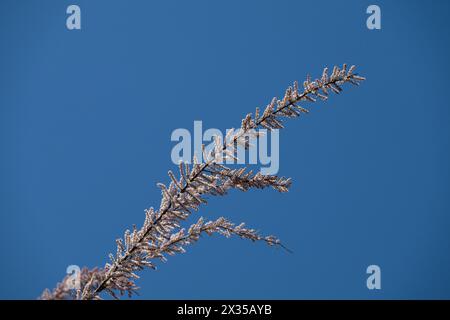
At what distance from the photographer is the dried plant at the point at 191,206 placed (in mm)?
3447

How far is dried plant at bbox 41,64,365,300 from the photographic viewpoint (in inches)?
136

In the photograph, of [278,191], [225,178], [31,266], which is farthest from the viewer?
[31,266]

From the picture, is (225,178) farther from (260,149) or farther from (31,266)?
(31,266)

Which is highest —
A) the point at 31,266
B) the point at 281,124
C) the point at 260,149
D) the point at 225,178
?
the point at 281,124

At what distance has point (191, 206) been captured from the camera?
3.57m

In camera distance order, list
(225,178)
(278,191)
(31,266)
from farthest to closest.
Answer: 1. (31,266)
2. (278,191)
3. (225,178)

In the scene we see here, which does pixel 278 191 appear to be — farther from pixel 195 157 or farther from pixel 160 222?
pixel 160 222

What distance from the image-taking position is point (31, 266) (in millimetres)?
174250

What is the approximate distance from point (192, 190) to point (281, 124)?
1.30 metres
